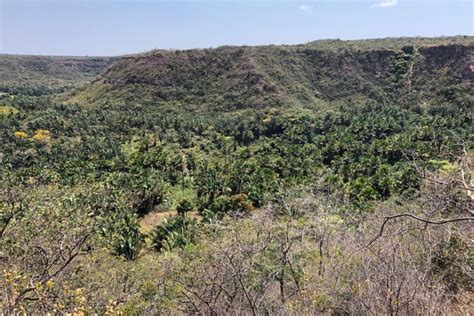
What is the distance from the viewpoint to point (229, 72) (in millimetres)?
116125

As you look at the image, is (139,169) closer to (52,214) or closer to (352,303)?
(52,214)

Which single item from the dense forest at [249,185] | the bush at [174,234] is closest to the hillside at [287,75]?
the dense forest at [249,185]

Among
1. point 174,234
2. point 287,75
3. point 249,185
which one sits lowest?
point 249,185

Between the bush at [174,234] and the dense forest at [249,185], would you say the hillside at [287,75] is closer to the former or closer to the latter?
the dense forest at [249,185]

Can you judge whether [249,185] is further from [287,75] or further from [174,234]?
[287,75]

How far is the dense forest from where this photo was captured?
10.6 meters

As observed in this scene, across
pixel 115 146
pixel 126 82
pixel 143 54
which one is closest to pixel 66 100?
pixel 126 82

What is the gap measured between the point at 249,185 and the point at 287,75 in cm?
6823

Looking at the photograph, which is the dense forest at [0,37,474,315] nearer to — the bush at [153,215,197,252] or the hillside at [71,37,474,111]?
the bush at [153,215,197,252]

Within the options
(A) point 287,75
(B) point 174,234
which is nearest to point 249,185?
(B) point 174,234

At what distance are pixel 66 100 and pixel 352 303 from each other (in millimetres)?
120138

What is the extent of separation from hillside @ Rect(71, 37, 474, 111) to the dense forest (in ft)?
1.71

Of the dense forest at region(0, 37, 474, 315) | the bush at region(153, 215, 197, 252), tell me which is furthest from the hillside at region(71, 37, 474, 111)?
the bush at region(153, 215, 197, 252)

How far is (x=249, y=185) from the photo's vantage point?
51.8 m
